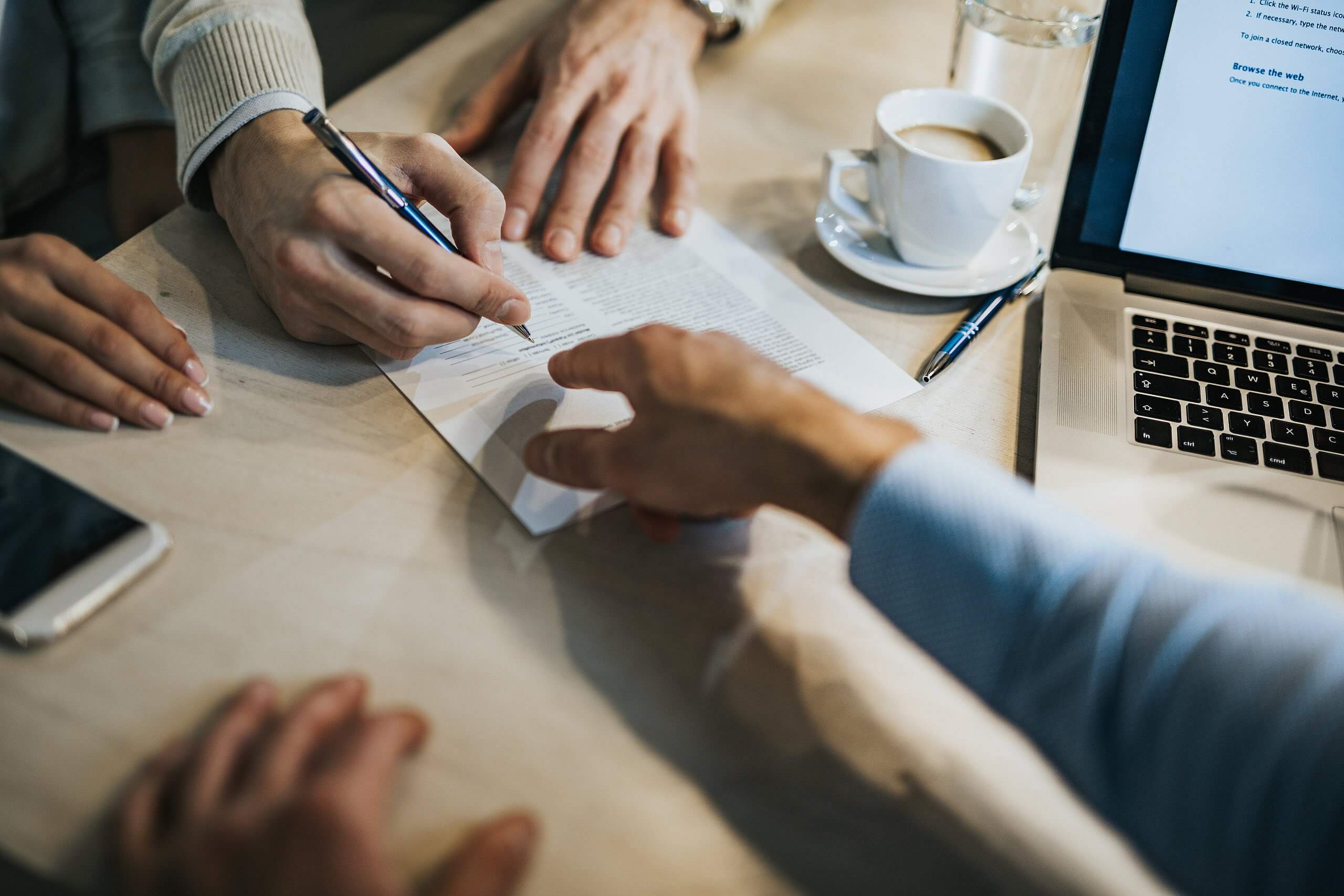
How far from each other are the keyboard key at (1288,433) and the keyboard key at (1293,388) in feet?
0.09

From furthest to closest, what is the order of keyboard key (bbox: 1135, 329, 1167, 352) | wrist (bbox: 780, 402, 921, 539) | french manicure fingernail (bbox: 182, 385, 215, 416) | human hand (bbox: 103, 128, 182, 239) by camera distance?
human hand (bbox: 103, 128, 182, 239) → keyboard key (bbox: 1135, 329, 1167, 352) → french manicure fingernail (bbox: 182, 385, 215, 416) → wrist (bbox: 780, 402, 921, 539)

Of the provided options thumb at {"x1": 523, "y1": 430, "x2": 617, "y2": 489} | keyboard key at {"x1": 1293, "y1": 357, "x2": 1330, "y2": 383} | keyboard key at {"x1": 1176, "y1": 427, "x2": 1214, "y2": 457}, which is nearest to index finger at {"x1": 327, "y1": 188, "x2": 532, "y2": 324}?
thumb at {"x1": 523, "y1": 430, "x2": 617, "y2": 489}

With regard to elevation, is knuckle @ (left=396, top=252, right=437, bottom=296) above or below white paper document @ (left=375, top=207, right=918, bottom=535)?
above

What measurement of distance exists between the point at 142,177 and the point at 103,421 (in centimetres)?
54

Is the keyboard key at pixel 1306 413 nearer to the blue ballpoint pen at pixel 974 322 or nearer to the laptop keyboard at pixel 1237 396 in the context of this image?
the laptop keyboard at pixel 1237 396

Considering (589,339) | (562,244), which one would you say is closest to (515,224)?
(562,244)

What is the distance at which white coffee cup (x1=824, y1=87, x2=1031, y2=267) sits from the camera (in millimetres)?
670

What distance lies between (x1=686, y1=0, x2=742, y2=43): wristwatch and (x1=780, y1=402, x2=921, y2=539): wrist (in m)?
0.68

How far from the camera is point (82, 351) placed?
55 cm

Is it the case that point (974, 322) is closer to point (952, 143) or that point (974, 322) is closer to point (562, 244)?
point (952, 143)

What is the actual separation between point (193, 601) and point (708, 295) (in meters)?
0.42

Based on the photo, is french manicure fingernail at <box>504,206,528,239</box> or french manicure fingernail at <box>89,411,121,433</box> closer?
french manicure fingernail at <box>89,411,121,433</box>

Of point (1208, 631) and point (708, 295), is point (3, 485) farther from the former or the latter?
point (1208, 631)

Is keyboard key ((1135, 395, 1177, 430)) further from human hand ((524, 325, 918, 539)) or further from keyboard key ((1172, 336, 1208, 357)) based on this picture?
human hand ((524, 325, 918, 539))
